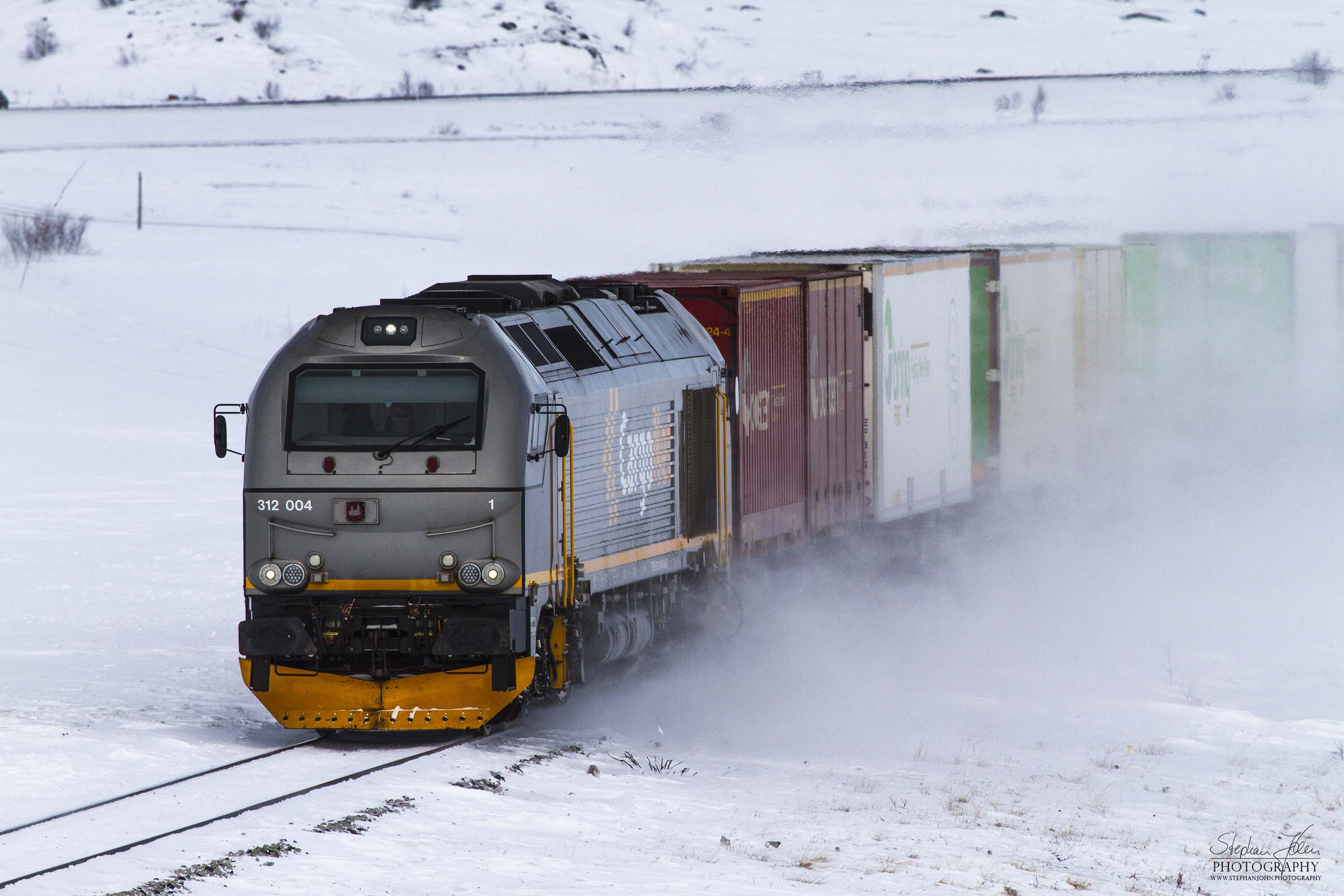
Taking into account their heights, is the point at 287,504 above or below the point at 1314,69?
below

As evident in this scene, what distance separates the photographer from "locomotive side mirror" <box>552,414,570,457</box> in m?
13.3

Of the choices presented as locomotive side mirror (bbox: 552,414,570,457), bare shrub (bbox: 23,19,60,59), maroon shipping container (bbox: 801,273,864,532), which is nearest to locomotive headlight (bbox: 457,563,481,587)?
locomotive side mirror (bbox: 552,414,570,457)

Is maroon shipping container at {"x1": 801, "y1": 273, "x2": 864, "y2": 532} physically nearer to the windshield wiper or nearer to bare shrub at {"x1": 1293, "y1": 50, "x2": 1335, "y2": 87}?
the windshield wiper

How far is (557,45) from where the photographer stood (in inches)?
3492

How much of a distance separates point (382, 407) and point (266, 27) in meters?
74.9

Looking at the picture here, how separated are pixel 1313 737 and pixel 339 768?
361 inches

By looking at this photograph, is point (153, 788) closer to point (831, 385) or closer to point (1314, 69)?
point (831, 385)

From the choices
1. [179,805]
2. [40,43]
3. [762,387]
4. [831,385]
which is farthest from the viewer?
[40,43]

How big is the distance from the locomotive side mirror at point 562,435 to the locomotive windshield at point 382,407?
590mm

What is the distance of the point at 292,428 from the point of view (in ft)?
43.5

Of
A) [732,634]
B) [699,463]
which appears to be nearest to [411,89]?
[732,634]

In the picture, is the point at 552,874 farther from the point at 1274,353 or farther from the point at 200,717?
the point at 1274,353

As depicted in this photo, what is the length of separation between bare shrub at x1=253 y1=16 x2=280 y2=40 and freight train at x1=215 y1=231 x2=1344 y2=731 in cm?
6759

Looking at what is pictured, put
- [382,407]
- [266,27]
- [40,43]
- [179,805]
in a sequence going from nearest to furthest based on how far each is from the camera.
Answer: [179,805] → [382,407] → [266,27] → [40,43]
